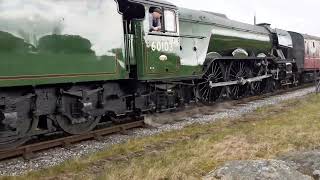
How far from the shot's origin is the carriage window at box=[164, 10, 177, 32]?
11696mm

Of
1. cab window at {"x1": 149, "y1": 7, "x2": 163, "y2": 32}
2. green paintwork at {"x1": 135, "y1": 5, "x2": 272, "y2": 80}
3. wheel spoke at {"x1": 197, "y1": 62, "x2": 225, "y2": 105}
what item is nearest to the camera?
green paintwork at {"x1": 135, "y1": 5, "x2": 272, "y2": 80}

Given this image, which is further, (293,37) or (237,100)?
(293,37)

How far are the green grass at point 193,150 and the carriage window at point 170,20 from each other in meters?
2.75

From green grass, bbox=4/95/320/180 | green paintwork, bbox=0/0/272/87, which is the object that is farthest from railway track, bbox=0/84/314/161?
green paintwork, bbox=0/0/272/87

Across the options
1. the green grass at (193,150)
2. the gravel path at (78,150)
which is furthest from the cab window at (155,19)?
the green grass at (193,150)

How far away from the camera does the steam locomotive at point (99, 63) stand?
26.5ft

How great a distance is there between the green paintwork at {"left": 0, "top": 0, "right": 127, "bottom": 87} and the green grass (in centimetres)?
176

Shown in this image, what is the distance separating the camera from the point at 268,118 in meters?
12.0

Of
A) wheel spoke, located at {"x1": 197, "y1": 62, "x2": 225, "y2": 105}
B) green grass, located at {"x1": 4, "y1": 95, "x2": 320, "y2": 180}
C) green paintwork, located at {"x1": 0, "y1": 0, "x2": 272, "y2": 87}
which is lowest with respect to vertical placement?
green grass, located at {"x1": 4, "y1": 95, "x2": 320, "y2": 180}

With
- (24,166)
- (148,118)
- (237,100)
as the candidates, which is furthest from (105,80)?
(237,100)

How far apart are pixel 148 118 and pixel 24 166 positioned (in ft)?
15.5

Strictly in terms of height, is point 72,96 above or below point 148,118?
above

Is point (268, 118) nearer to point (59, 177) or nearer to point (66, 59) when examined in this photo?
point (66, 59)

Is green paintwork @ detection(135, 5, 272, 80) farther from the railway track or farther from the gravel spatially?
the gravel
